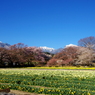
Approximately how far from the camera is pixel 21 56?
177 ft

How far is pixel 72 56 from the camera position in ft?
172

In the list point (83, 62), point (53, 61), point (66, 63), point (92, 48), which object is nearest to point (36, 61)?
point (53, 61)

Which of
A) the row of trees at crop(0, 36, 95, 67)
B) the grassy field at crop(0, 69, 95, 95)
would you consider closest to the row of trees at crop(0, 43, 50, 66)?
the row of trees at crop(0, 36, 95, 67)

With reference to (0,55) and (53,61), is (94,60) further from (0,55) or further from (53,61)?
(0,55)

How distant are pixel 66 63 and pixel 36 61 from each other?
12384 mm

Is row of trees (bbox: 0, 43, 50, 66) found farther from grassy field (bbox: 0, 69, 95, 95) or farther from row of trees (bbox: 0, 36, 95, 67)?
grassy field (bbox: 0, 69, 95, 95)

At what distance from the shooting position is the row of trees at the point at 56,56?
162 feet

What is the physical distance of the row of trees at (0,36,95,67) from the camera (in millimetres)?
49487

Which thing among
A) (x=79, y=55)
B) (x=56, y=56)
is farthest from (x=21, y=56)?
(x=79, y=55)

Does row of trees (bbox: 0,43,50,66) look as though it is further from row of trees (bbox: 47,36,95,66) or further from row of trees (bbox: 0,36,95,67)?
row of trees (bbox: 47,36,95,66)

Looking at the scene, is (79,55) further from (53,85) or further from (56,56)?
(53,85)

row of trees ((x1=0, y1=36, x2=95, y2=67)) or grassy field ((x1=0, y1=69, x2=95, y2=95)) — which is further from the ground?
row of trees ((x1=0, y1=36, x2=95, y2=67))

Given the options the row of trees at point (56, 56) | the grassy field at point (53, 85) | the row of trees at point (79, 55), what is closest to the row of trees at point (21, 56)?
the row of trees at point (56, 56)

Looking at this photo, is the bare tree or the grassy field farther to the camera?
the bare tree
